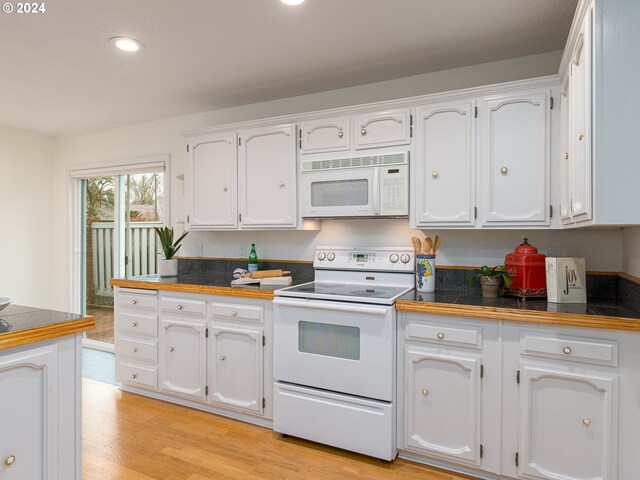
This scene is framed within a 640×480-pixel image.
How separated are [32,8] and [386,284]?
98.0 inches

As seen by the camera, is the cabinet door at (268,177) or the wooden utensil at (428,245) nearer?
the wooden utensil at (428,245)

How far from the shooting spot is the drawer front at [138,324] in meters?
3.04

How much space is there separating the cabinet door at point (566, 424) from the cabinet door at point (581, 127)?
0.75 m

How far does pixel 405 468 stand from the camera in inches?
→ 86.1

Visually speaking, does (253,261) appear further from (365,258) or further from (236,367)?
(365,258)

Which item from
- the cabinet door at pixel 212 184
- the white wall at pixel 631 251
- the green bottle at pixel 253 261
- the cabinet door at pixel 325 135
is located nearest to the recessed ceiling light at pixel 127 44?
the cabinet door at pixel 212 184

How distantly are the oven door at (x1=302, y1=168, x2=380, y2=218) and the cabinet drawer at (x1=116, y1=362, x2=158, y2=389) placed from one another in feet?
5.55

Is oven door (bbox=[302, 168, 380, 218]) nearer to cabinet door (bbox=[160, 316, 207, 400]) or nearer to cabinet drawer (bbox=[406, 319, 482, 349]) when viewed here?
cabinet drawer (bbox=[406, 319, 482, 349])

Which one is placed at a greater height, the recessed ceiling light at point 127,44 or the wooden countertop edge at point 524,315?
the recessed ceiling light at point 127,44

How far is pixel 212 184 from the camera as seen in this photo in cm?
320

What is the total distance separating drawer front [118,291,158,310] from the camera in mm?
3035

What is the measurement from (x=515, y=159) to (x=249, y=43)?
168 centimetres

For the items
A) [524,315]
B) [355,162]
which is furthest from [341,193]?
[524,315]

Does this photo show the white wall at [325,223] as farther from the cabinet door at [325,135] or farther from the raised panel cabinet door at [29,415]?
the raised panel cabinet door at [29,415]
